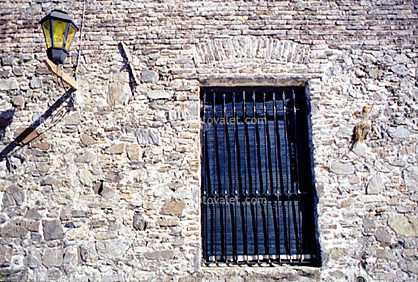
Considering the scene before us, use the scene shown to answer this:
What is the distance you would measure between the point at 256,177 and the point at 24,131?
2.71 meters

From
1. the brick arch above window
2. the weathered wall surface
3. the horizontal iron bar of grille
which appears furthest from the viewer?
the brick arch above window

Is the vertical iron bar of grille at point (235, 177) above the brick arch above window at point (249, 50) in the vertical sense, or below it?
below

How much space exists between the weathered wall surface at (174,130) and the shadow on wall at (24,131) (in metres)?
0.02

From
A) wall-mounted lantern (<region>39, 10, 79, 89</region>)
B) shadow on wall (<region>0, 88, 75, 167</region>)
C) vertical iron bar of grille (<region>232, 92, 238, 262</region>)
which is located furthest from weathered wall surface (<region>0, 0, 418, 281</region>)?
wall-mounted lantern (<region>39, 10, 79, 89</region>)

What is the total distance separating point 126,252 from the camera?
143 inches

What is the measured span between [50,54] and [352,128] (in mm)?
3333

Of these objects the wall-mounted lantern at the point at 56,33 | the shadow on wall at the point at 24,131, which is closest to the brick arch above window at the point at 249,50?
the wall-mounted lantern at the point at 56,33

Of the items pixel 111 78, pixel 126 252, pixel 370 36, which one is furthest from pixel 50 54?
pixel 370 36

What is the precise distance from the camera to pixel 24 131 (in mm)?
3861

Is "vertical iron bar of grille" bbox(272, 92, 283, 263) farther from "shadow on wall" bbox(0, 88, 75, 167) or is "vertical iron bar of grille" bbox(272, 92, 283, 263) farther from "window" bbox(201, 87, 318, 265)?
"shadow on wall" bbox(0, 88, 75, 167)

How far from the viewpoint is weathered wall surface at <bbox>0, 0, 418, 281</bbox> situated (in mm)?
3637

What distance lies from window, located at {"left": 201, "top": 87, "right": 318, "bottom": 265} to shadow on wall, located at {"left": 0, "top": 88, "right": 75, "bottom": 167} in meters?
1.67

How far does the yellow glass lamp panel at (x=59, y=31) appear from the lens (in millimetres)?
3315

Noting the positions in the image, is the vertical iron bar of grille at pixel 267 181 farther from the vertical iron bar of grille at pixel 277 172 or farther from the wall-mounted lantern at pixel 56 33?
the wall-mounted lantern at pixel 56 33
